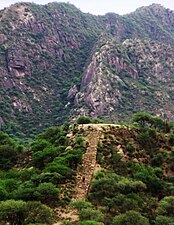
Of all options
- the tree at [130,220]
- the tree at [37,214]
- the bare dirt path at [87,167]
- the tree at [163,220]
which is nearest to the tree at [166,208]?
the tree at [163,220]

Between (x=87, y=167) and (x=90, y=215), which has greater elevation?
(x=87, y=167)

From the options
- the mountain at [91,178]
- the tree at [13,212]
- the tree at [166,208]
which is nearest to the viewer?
the tree at [13,212]

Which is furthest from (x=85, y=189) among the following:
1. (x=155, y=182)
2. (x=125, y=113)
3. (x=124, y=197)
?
(x=125, y=113)

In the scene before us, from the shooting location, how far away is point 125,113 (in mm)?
179625

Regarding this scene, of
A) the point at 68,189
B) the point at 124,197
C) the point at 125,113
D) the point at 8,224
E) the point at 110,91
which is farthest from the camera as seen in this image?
the point at 110,91

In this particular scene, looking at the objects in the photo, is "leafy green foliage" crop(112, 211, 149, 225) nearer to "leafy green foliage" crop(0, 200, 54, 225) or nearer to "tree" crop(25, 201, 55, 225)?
"tree" crop(25, 201, 55, 225)

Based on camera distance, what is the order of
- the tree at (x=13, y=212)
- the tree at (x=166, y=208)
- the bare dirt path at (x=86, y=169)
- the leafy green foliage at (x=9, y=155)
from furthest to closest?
the leafy green foliage at (x=9, y=155) → the tree at (x=166, y=208) → the bare dirt path at (x=86, y=169) → the tree at (x=13, y=212)

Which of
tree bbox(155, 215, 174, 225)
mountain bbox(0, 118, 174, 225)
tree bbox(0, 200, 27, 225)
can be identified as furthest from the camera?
tree bbox(155, 215, 174, 225)

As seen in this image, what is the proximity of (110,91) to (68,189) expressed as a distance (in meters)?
130

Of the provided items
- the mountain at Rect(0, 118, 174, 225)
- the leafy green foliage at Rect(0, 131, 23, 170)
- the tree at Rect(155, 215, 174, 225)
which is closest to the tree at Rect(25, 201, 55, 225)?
the mountain at Rect(0, 118, 174, 225)

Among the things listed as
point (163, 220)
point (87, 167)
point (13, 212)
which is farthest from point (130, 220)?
point (87, 167)

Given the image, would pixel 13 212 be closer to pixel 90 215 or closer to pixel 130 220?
pixel 90 215

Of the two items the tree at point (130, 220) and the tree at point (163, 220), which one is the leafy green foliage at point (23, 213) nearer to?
the tree at point (130, 220)

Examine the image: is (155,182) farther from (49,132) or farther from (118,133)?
(49,132)
